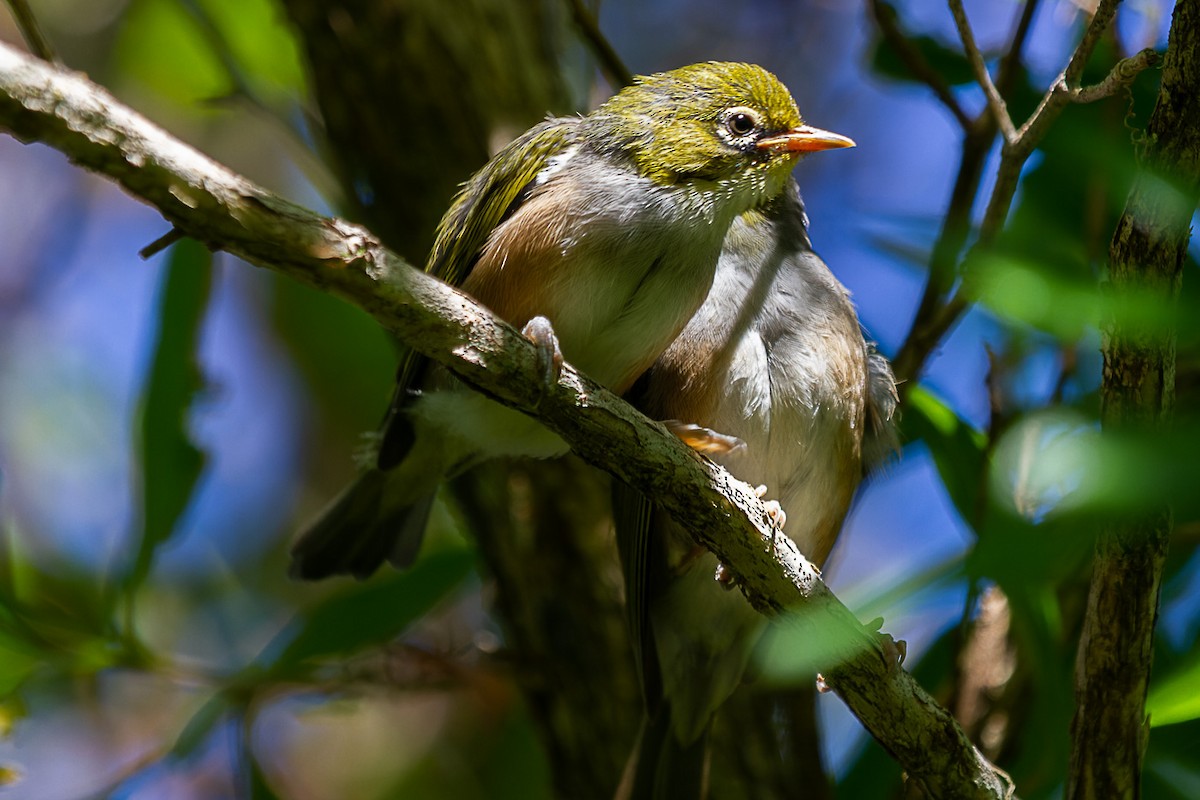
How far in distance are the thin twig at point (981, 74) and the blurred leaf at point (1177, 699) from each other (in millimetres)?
1467

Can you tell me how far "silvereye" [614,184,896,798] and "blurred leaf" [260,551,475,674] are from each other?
81 cm

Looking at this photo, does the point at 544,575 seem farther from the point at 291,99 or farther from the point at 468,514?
the point at 291,99

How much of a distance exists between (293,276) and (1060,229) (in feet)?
8.69

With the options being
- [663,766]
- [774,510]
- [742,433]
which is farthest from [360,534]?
[774,510]

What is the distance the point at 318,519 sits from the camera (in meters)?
3.97

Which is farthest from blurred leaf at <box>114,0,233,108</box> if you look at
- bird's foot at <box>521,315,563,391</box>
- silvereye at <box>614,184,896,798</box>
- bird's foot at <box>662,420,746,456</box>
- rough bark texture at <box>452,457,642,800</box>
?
bird's foot at <box>521,315,563,391</box>

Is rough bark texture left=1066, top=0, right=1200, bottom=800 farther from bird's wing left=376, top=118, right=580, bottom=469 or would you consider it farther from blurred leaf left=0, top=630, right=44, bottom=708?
blurred leaf left=0, top=630, right=44, bottom=708

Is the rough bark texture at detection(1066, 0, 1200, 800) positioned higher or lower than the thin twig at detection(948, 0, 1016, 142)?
lower

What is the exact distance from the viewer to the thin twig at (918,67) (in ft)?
12.9

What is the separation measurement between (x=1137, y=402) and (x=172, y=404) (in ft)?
9.88

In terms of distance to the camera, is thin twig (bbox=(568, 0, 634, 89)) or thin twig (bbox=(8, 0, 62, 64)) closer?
thin twig (bbox=(8, 0, 62, 64))

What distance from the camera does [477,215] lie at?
3525 millimetres

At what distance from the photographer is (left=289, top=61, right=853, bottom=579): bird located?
3143 mm

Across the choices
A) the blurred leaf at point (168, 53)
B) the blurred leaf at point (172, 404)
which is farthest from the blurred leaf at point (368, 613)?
the blurred leaf at point (168, 53)
